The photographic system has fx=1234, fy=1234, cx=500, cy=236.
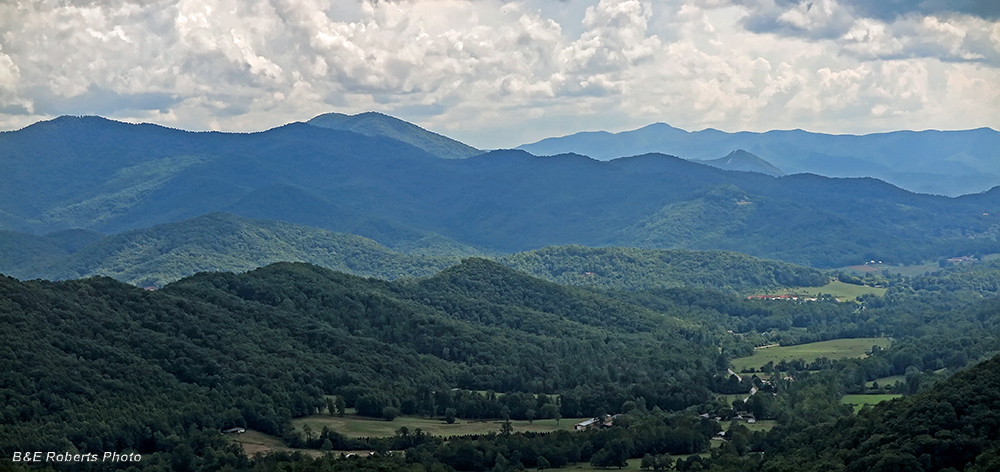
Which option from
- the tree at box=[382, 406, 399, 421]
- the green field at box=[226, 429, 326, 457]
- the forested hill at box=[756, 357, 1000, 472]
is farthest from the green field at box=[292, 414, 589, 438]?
the forested hill at box=[756, 357, 1000, 472]

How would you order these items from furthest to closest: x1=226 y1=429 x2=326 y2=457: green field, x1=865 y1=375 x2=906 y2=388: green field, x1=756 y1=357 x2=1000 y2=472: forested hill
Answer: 1. x1=865 y1=375 x2=906 y2=388: green field
2. x1=226 y1=429 x2=326 y2=457: green field
3. x1=756 y1=357 x2=1000 y2=472: forested hill

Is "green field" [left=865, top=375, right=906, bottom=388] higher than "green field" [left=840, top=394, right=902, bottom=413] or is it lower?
higher

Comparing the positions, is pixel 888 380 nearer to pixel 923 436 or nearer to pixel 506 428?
pixel 506 428

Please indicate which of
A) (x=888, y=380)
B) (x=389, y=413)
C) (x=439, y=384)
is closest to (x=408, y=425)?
(x=389, y=413)

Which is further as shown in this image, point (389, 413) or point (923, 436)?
point (389, 413)

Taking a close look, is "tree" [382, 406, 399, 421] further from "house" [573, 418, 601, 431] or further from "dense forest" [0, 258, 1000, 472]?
"house" [573, 418, 601, 431]
